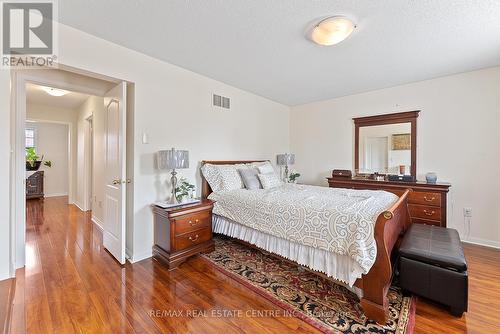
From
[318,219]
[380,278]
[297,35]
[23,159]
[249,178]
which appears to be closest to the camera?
[380,278]

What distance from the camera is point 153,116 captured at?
2754 millimetres

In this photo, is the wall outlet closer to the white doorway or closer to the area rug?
the area rug

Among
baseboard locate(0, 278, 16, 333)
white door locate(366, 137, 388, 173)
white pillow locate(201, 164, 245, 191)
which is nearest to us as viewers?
baseboard locate(0, 278, 16, 333)

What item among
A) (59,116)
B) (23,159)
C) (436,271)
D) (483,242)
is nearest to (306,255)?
(436,271)

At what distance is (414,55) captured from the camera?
2641 mm

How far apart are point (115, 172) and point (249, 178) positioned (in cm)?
179

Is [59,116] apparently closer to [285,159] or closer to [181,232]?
[181,232]

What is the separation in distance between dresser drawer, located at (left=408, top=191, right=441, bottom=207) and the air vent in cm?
325

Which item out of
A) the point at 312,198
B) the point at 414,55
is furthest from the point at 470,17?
the point at 312,198

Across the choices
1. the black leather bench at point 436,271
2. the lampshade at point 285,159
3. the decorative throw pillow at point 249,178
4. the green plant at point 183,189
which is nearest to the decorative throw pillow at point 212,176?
the green plant at point 183,189

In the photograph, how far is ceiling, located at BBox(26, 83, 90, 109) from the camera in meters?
4.11

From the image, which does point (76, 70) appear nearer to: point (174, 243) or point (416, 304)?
point (174, 243)

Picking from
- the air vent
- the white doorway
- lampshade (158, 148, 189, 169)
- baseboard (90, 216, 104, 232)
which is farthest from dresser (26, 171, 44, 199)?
the air vent

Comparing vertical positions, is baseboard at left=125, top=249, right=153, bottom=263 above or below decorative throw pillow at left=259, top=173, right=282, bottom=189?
below
